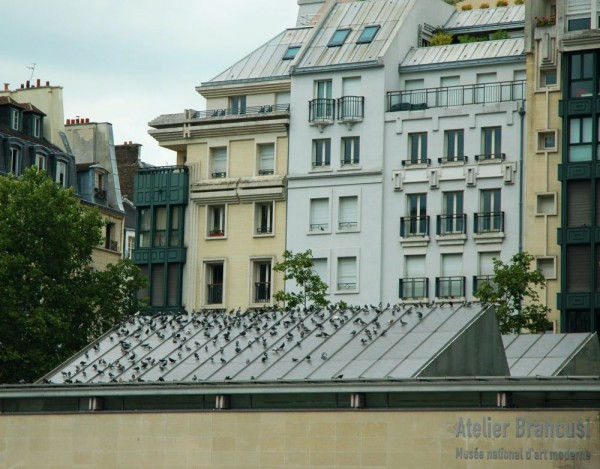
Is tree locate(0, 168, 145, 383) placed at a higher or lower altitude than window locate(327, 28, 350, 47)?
lower

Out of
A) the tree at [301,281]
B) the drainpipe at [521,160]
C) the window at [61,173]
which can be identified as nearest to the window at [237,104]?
the window at [61,173]

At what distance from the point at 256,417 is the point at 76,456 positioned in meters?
7.65

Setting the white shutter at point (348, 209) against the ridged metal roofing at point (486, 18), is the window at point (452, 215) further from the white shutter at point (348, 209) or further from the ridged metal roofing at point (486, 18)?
the ridged metal roofing at point (486, 18)

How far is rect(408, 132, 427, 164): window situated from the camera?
107812mm

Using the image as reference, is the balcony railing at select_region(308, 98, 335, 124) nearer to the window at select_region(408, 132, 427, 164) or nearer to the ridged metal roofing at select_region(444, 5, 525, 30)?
the window at select_region(408, 132, 427, 164)

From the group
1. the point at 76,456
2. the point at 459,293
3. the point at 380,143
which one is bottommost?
the point at 76,456

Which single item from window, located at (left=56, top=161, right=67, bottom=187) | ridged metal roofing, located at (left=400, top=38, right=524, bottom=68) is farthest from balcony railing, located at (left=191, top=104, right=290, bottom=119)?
window, located at (left=56, top=161, right=67, bottom=187)

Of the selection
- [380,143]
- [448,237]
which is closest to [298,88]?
[380,143]

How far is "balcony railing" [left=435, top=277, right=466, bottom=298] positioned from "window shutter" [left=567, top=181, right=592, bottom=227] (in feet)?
23.6

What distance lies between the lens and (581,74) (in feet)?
337

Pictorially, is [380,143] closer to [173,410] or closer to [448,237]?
[448,237]

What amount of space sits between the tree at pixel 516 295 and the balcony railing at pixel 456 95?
511 inches

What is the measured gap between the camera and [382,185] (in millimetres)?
108250

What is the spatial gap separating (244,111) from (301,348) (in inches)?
1880
